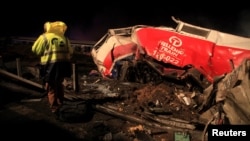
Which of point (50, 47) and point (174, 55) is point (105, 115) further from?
point (174, 55)

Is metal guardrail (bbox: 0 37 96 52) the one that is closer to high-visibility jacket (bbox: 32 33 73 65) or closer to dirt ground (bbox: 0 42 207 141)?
dirt ground (bbox: 0 42 207 141)

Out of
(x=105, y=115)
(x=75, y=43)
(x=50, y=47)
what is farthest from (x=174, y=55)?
(x=75, y=43)

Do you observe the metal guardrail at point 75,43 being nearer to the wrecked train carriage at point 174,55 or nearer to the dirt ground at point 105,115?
the wrecked train carriage at point 174,55

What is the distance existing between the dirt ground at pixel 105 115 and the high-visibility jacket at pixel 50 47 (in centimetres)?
106

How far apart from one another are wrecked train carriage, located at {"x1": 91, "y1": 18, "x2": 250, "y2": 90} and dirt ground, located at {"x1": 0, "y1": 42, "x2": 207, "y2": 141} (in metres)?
0.46

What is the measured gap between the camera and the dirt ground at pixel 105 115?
6.25 m

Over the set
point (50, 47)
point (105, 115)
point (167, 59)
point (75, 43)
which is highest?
point (75, 43)

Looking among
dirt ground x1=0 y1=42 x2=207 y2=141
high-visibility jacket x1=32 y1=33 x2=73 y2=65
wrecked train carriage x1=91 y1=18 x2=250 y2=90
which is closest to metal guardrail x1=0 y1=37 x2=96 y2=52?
wrecked train carriage x1=91 y1=18 x2=250 y2=90

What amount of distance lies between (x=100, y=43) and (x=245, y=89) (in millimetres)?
6086

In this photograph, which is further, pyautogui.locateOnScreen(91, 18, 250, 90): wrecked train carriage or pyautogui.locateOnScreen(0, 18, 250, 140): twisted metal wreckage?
pyautogui.locateOnScreen(91, 18, 250, 90): wrecked train carriage

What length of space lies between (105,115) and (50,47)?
191 cm

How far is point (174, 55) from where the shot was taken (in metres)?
9.23

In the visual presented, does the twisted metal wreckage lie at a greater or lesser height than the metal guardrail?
lesser

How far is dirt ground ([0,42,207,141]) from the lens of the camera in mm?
6250
